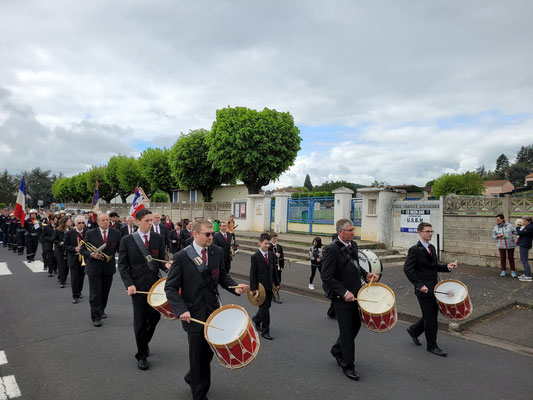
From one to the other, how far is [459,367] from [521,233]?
6970mm

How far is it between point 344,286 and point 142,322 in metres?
2.59

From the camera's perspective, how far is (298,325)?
6.45 meters

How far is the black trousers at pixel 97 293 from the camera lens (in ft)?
20.5

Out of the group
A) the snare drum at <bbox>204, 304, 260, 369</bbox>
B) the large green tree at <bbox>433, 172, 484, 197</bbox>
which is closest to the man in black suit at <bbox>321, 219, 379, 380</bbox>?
the snare drum at <bbox>204, 304, 260, 369</bbox>

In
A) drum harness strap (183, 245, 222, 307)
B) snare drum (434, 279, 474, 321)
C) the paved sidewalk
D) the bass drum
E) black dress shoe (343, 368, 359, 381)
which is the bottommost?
the paved sidewalk

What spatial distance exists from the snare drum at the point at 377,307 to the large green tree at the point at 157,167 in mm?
35154

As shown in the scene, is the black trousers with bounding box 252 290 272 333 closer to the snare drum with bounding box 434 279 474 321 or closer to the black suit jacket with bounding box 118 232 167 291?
the black suit jacket with bounding box 118 232 167 291

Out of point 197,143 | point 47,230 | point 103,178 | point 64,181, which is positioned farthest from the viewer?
point 64,181

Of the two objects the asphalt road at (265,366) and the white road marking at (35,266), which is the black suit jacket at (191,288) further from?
the white road marking at (35,266)

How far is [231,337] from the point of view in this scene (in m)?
3.36

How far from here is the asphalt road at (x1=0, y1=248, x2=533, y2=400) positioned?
3.99 m

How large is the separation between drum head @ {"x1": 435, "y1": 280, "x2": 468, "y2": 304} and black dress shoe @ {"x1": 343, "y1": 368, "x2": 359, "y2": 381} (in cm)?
183

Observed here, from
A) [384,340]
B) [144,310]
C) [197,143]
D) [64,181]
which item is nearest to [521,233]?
[384,340]

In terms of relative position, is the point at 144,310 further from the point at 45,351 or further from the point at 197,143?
the point at 197,143
